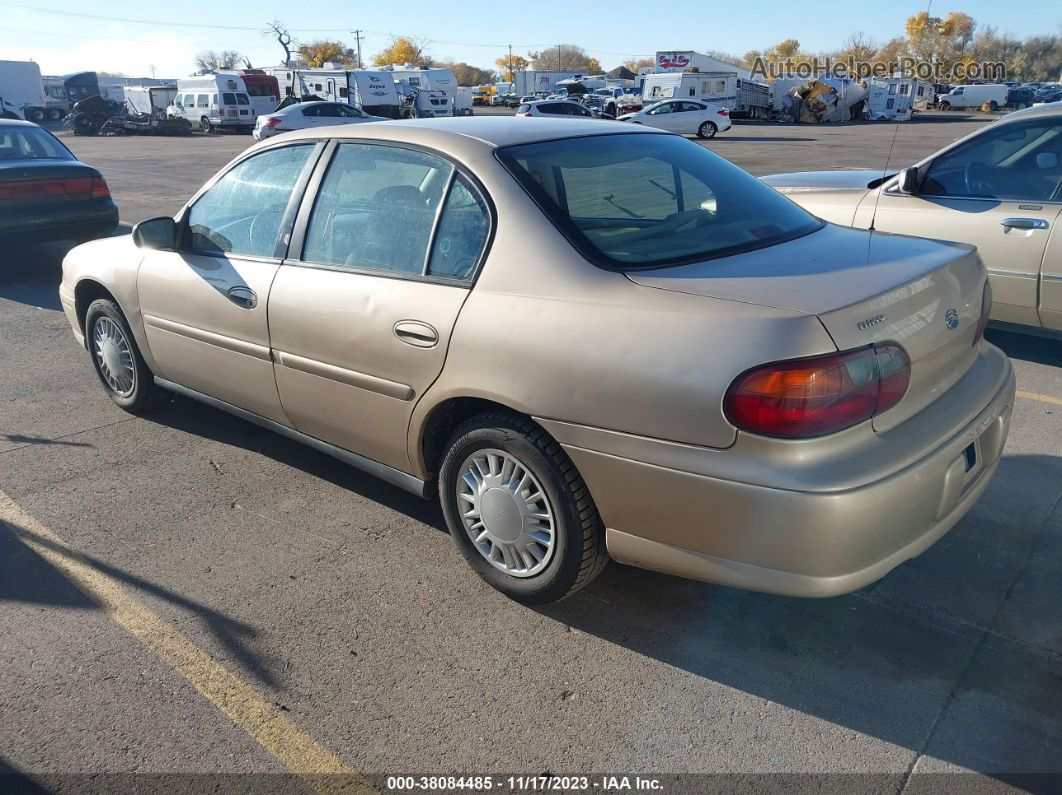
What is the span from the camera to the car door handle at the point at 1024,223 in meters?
5.27

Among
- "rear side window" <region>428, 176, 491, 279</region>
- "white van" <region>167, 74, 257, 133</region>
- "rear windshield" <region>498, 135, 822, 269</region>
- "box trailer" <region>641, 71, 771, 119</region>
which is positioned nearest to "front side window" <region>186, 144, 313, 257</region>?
"rear side window" <region>428, 176, 491, 279</region>

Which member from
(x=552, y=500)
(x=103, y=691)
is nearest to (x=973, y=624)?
(x=552, y=500)

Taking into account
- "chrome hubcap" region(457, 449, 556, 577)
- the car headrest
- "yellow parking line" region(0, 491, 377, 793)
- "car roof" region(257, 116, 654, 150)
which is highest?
"car roof" region(257, 116, 654, 150)

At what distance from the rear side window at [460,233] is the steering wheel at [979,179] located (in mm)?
3925

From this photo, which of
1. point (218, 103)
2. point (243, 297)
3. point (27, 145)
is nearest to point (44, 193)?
point (27, 145)

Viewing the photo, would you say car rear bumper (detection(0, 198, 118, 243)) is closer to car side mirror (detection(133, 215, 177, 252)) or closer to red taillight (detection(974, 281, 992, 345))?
car side mirror (detection(133, 215, 177, 252))

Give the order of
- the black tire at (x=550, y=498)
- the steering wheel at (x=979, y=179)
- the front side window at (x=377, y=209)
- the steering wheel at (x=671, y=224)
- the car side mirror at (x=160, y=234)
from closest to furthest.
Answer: the black tire at (x=550, y=498) → the steering wheel at (x=671, y=224) → the front side window at (x=377, y=209) → the car side mirror at (x=160, y=234) → the steering wheel at (x=979, y=179)

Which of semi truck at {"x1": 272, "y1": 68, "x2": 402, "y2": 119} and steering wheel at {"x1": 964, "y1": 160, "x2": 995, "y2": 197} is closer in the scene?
steering wheel at {"x1": 964, "y1": 160, "x2": 995, "y2": 197}

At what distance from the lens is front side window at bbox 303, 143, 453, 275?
3357 mm

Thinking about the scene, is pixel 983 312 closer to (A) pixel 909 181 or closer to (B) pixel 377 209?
(B) pixel 377 209

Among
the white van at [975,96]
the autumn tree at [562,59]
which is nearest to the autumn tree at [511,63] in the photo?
the autumn tree at [562,59]

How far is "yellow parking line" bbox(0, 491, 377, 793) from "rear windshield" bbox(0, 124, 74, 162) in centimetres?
696

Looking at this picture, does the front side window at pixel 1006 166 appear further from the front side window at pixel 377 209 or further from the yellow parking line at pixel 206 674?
the yellow parking line at pixel 206 674

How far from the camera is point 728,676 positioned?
2.84 m
